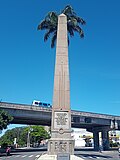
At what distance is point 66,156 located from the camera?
14.1 metres

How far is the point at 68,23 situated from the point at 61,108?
1311cm

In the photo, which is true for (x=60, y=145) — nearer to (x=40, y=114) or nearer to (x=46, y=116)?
(x=40, y=114)

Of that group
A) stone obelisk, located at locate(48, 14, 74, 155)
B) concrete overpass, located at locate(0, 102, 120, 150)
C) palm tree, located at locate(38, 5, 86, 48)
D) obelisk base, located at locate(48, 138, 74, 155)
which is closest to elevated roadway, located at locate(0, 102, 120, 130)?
concrete overpass, located at locate(0, 102, 120, 150)

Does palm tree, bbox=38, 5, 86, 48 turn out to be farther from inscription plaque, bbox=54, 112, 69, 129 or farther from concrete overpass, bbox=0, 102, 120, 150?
concrete overpass, bbox=0, 102, 120, 150

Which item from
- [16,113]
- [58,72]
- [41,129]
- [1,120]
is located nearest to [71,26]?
[58,72]

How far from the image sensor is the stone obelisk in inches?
979

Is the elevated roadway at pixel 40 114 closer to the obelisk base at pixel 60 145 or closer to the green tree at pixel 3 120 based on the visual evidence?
the green tree at pixel 3 120

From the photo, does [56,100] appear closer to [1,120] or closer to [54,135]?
[54,135]

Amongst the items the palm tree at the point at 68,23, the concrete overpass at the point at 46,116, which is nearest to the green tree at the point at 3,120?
the concrete overpass at the point at 46,116

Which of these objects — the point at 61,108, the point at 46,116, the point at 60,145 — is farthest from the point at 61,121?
the point at 46,116

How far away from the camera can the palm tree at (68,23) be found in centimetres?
3291

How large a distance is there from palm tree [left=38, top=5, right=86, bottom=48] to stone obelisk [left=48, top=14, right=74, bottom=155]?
538 centimetres

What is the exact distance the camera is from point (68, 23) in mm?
33281

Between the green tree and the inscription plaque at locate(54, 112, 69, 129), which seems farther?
the green tree
